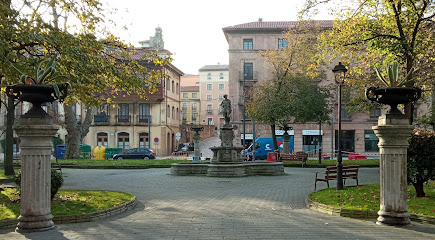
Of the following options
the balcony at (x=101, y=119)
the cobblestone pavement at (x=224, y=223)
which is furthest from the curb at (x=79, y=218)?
the balcony at (x=101, y=119)

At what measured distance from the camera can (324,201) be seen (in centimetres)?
1024

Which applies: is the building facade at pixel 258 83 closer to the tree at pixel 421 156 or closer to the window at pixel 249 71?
the window at pixel 249 71

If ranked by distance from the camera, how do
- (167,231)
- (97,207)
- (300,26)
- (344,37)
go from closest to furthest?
1. (167,231)
2. (97,207)
3. (344,37)
4. (300,26)

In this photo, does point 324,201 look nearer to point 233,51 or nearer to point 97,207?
point 97,207

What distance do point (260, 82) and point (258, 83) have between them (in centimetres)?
65

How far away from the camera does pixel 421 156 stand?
10.3 metres

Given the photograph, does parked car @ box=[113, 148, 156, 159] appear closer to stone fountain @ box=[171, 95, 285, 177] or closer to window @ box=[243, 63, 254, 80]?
window @ box=[243, 63, 254, 80]

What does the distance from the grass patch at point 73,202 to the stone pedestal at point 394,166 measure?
5.88 metres

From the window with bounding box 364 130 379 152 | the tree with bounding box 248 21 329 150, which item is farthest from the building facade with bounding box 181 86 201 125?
the tree with bounding box 248 21 329 150

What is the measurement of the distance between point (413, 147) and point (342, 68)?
3535 millimetres

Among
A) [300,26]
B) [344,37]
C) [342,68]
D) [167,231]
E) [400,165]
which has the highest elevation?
[300,26]

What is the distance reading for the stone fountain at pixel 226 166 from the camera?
18.8 m

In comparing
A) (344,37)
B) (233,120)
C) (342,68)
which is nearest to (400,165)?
(342,68)

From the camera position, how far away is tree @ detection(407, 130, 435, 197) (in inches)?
403
